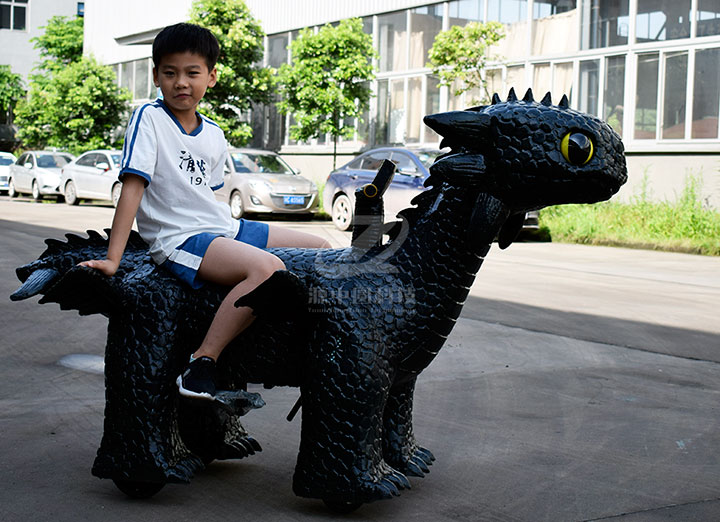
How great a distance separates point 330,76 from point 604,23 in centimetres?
639

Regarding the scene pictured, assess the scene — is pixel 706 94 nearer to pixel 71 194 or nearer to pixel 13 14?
pixel 71 194

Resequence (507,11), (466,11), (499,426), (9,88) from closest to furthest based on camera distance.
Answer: (499,426) < (507,11) < (466,11) < (9,88)

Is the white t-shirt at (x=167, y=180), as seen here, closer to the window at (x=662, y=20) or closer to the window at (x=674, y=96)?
the window at (x=674, y=96)

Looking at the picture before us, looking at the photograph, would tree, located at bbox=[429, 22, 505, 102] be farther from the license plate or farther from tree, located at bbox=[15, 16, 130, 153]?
tree, located at bbox=[15, 16, 130, 153]

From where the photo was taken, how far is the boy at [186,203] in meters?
2.90

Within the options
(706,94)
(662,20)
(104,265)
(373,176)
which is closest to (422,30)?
(662,20)

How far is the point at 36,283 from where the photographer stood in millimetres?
3088

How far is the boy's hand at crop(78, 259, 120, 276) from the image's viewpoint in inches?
114

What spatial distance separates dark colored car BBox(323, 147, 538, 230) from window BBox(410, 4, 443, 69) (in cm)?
581

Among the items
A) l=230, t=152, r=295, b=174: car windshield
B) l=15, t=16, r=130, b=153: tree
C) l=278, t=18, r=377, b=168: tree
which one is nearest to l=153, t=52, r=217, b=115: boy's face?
l=230, t=152, r=295, b=174: car windshield

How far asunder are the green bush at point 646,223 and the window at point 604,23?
10.4 feet

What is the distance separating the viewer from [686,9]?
15891 mm

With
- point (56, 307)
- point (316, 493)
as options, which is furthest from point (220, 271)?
point (56, 307)

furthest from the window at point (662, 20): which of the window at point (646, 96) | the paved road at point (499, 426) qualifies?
the paved road at point (499, 426)
